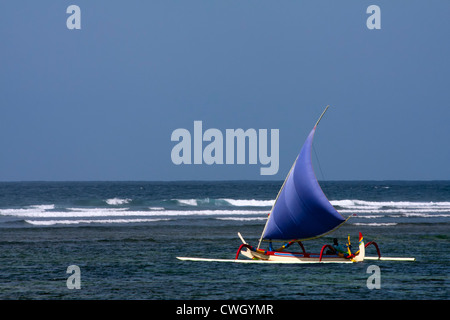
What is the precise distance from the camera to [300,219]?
29875 mm

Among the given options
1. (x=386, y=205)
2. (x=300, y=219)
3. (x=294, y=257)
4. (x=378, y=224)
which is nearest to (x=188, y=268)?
(x=294, y=257)

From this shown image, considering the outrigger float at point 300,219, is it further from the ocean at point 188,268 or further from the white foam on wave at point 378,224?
the white foam on wave at point 378,224

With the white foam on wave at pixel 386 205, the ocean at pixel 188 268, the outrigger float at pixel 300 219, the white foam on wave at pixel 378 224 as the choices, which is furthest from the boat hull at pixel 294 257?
the white foam on wave at pixel 386 205

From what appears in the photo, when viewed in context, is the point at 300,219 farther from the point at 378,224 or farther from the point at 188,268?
the point at 378,224

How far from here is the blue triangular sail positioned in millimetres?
29625

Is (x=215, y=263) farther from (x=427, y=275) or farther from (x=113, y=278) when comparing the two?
(x=427, y=275)

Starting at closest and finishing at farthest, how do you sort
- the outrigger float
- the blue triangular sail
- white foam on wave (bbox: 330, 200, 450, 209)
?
the outrigger float
the blue triangular sail
white foam on wave (bbox: 330, 200, 450, 209)

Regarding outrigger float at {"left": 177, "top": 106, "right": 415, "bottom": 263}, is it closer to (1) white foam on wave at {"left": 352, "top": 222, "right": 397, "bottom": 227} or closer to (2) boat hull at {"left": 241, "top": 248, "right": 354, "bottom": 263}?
(2) boat hull at {"left": 241, "top": 248, "right": 354, "bottom": 263}

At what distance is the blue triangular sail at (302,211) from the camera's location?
29.6 metres

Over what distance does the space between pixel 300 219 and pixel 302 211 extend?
0.34 m

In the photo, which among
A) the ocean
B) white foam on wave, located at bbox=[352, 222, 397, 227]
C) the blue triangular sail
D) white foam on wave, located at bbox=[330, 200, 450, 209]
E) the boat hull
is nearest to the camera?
the ocean

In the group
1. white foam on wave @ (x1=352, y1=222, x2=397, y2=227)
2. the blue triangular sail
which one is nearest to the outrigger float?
the blue triangular sail
